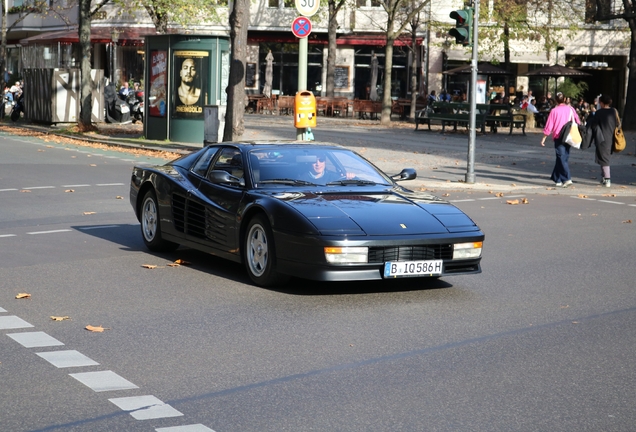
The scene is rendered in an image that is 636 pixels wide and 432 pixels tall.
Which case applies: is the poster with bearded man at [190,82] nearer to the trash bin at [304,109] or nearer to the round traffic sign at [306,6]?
the trash bin at [304,109]

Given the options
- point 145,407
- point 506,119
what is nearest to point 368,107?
point 506,119

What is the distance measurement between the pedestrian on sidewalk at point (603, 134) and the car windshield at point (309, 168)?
11.4 metres

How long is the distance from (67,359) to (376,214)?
342 centimetres

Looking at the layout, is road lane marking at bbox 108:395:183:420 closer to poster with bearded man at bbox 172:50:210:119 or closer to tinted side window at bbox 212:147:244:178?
tinted side window at bbox 212:147:244:178

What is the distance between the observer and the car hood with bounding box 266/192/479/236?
9.06m

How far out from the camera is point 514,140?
35688 millimetres

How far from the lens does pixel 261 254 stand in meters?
9.59

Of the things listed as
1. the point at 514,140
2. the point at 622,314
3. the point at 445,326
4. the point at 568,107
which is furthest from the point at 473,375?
the point at 514,140

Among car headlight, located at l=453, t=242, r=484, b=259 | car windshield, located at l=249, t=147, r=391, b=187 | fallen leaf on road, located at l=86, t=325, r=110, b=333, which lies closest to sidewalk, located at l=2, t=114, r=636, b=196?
car windshield, located at l=249, t=147, r=391, b=187

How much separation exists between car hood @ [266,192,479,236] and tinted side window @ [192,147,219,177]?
1.52 metres

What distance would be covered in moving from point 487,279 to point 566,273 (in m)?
0.96

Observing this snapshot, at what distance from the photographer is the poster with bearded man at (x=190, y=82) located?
29250mm

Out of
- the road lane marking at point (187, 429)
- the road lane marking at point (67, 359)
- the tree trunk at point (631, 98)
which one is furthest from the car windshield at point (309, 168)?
the tree trunk at point (631, 98)

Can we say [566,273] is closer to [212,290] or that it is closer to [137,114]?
[212,290]
